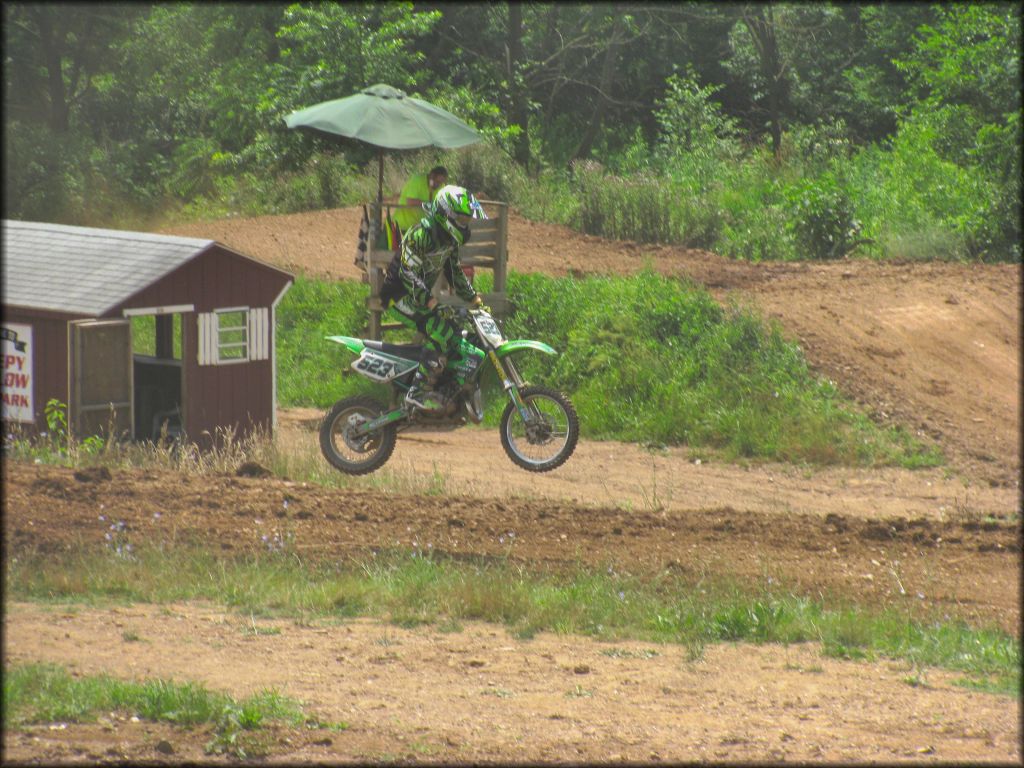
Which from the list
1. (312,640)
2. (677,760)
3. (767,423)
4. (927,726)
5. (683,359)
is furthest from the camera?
(683,359)

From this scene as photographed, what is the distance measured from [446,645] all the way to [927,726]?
262 cm

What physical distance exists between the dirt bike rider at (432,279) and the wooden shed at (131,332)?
4.39 meters

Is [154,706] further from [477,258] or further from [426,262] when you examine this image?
[477,258]

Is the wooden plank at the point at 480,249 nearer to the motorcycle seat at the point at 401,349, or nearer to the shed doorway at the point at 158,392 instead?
the shed doorway at the point at 158,392

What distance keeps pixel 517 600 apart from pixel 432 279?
9.56 ft

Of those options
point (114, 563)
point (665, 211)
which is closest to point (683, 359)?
point (665, 211)

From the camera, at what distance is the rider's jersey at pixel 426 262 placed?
33.5 feet

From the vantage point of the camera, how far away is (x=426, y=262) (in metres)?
10.3

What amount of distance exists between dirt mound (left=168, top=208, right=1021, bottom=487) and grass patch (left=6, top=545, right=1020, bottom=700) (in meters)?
7.10

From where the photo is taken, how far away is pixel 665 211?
2230 centimetres

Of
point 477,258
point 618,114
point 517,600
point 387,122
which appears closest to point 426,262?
point 517,600

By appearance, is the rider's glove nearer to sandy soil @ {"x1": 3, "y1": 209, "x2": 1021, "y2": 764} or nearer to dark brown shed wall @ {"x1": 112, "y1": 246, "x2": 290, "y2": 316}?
sandy soil @ {"x1": 3, "y1": 209, "x2": 1021, "y2": 764}

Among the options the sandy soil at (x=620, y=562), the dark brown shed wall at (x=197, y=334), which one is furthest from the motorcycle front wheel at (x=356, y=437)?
the dark brown shed wall at (x=197, y=334)

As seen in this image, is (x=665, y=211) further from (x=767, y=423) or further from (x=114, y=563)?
(x=114, y=563)
